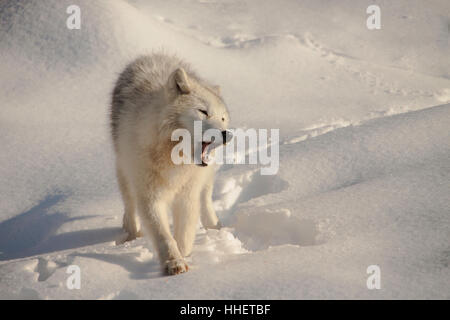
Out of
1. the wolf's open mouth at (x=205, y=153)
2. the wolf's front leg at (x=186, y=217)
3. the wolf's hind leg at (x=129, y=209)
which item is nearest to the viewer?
the wolf's open mouth at (x=205, y=153)

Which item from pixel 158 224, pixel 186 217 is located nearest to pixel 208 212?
pixel 186 217

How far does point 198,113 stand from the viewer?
105 inches

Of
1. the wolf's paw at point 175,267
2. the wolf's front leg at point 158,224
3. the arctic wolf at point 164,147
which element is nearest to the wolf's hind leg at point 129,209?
the arctic wolf at point 164,147

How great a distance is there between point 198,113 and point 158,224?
30.2 inches

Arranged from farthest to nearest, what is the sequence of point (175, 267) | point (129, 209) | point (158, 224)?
point (129, 209), point (158, 224), point (175, 267)

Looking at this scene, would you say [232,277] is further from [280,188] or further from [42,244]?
[42,244]

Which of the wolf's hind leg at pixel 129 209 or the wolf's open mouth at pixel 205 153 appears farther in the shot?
the wolf's hind leg at pixel 129 209

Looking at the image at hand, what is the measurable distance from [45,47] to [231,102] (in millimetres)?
2793

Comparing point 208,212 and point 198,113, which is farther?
point 208,212

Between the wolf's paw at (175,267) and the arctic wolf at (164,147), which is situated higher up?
the arctic wolf at (164,147)

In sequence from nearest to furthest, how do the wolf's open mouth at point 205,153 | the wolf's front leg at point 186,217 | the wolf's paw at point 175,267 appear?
the wolf's paw at point 175,267
the wolf's open mouth at point 205,153
the wolf's front leg at point 186,217

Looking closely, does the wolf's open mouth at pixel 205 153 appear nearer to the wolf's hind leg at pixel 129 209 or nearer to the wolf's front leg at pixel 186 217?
the wolf's front leg at pixel 186 217

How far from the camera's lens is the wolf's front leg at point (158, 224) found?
8.96 ft

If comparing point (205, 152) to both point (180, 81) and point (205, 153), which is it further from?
point (180, 81)
